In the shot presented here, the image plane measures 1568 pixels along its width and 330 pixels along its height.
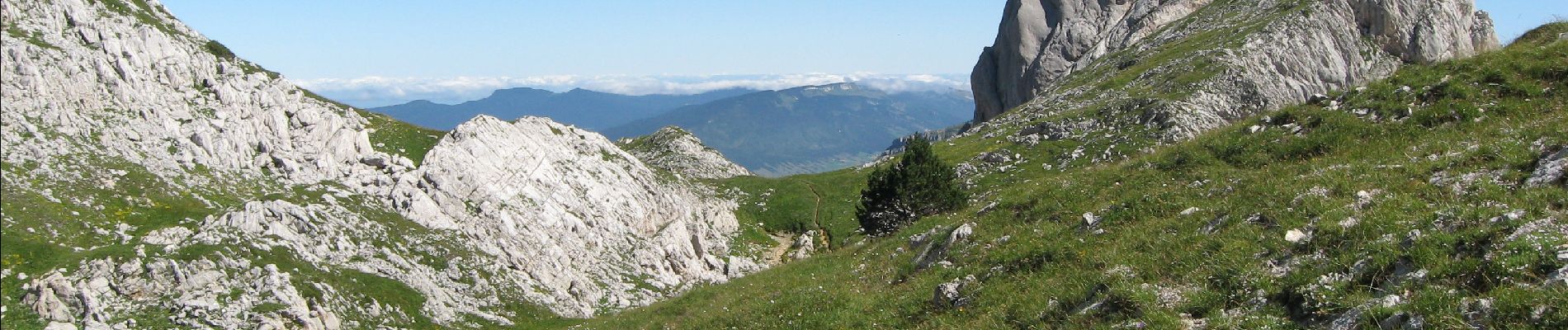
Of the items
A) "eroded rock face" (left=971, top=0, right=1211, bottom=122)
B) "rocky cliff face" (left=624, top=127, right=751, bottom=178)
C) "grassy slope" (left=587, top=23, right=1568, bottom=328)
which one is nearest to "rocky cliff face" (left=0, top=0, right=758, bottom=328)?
"grassy slope" (left=587, top=23, right=1568, bottom=328)

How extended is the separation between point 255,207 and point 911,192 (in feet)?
123

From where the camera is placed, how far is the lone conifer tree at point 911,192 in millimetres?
53625

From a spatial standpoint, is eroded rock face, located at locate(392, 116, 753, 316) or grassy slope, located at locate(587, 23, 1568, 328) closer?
grassy slope, located at locate(587, 23, 1568, 328)

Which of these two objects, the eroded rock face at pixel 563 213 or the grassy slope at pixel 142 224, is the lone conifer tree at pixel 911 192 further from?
the grassy slope at pixel 142 224

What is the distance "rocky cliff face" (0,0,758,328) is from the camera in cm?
3381

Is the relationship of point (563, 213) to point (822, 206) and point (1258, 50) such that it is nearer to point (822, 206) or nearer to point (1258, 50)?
point (822, 206)

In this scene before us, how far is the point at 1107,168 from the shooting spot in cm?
2630

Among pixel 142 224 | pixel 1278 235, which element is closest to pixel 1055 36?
pixel 142 224

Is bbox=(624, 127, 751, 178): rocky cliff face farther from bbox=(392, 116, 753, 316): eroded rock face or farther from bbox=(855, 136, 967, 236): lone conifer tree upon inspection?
bbox=(855, 136, 967, 236): lone conifer tree

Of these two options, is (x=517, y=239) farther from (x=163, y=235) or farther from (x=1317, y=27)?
(x=1317, y=27)

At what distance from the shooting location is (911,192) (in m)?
53.8

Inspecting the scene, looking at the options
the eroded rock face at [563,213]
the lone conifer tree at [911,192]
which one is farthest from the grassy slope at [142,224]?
the lone conifer tree at [911,192]

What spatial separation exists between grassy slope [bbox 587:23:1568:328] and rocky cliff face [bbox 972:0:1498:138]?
48909 mm

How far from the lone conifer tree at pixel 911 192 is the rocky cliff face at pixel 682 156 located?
3962 centimetres
